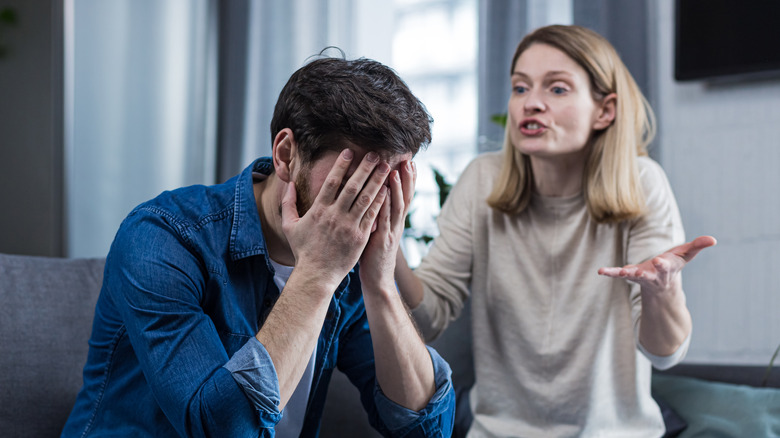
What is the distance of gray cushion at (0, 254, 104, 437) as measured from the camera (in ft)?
4.16

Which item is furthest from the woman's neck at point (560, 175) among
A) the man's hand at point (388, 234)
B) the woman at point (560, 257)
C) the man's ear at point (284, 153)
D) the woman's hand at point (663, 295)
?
the man's ear at point (284, 153)

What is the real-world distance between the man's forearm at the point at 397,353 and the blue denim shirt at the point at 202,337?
2cm

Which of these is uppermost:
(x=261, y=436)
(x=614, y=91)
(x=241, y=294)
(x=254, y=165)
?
(x=614, y=91)

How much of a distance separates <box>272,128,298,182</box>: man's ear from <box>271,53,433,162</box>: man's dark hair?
11 mm

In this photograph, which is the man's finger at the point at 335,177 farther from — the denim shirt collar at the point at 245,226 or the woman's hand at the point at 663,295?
the woman's hand at the point at 663,295

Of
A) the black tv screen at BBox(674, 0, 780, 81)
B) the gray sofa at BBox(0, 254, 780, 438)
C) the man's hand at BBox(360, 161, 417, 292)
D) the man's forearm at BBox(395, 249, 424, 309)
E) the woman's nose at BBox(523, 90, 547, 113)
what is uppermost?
the black tv screen at BBox(674, 0, 780, 81)

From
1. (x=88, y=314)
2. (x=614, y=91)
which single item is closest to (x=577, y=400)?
(x=614, y=91)

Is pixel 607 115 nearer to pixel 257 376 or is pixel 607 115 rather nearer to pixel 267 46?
pixel 257 376

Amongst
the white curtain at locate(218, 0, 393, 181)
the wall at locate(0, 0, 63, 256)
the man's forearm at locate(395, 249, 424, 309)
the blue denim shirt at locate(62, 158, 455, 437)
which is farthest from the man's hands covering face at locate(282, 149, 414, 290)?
the white curtain at locate(218, 0, 393, 181)

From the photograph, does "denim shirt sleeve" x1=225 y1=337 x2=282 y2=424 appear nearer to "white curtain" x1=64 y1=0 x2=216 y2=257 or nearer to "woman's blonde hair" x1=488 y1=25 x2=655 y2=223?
"woman's blonde hair" x1=488 y1=25 x2=655 y2=223

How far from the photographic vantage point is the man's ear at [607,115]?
158 centimetres

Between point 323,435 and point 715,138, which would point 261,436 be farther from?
point 715,138

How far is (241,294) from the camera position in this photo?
1.05 meters

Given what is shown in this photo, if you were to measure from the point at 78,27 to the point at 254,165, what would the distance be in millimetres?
1962
